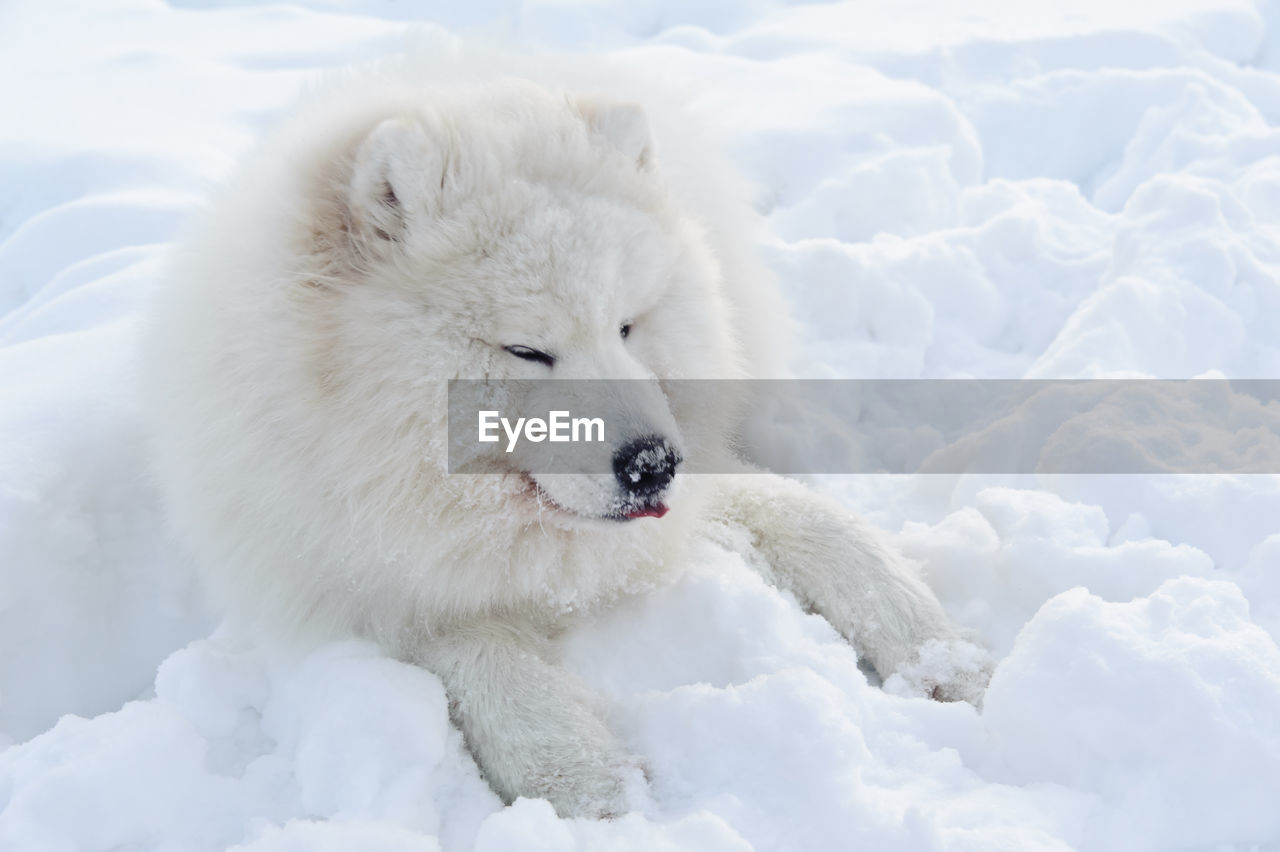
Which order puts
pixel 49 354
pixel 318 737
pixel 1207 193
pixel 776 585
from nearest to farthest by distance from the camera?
pixel 318 737, pixel 776 585, pixel 49 354, pixel 1207 193

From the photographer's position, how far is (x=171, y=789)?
204cm

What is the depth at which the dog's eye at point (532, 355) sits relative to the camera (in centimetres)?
233

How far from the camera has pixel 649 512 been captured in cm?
238

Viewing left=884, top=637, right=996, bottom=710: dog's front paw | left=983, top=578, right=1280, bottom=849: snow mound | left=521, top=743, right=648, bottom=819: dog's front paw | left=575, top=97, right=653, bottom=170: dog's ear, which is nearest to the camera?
left=983, top=578, right=1280, bottom=849: snow mound

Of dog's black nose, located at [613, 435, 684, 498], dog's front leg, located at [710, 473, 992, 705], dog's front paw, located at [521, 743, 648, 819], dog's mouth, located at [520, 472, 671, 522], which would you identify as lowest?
dog's front paw, located at [521, 743, 648, 819]

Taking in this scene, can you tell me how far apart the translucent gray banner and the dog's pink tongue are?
15cm

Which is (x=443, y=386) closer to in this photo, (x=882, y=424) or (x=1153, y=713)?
(x=1153, y=713)

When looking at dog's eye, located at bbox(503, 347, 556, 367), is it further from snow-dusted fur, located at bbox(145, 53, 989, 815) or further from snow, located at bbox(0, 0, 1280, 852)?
snow, located at bbox(0, 0, 1280, 852)

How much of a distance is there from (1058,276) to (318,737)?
14.3 ft

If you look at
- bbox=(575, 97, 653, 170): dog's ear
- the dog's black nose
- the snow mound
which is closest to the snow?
the snow mound

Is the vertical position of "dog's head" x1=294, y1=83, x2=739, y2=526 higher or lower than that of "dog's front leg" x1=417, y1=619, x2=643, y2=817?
higher

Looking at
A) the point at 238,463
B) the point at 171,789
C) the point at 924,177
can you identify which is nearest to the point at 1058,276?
the point at 924,177

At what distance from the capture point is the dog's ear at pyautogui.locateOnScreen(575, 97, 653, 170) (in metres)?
2.69

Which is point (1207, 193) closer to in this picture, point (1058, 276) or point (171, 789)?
point (1058, 276)
